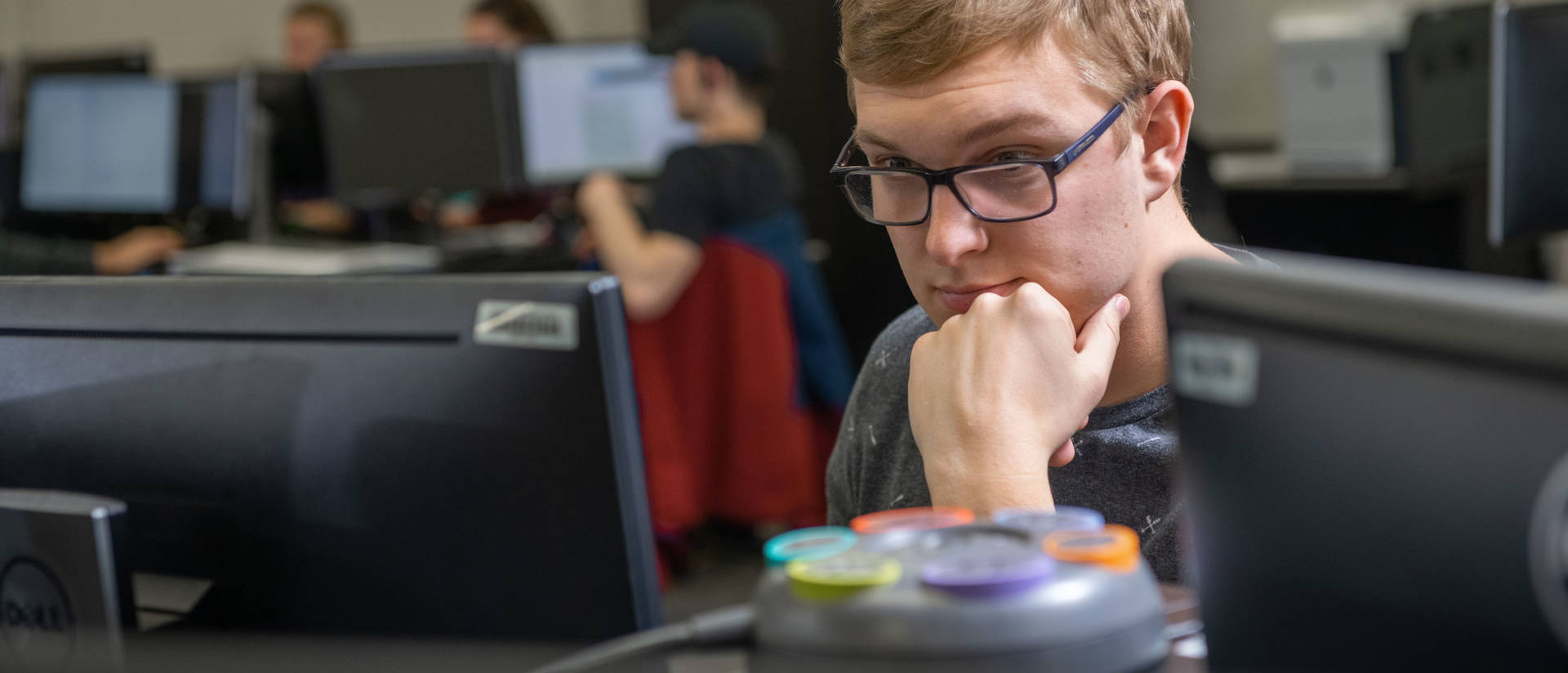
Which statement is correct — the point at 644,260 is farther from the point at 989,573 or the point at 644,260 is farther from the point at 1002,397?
the point at 989,573

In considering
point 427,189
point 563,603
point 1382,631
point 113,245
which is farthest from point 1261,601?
point 113,245

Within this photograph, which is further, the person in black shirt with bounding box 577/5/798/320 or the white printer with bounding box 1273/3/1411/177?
the white printer with bounding box 1273/3/1411/177

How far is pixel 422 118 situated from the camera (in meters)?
3.54

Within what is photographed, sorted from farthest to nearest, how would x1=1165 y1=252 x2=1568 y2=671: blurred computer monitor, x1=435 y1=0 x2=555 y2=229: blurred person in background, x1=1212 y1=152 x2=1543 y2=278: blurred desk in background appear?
x1=435 y1=0 x2=555 y2=229: blurred person in background, x1=1212 y1=152 x2=1543 y2=278: blurred desk in background, x1=1165 y1=252 x2=1568 y2=671: blurred computer monitor

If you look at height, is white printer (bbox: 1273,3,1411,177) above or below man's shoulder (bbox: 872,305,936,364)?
above

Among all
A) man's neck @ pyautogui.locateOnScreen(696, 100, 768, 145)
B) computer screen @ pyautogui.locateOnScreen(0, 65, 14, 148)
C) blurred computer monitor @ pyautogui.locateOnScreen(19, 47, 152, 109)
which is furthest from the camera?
computer screen @ pyautogui.locateOnScreen(0, 65, 14, 148)

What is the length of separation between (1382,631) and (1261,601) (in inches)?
2.0

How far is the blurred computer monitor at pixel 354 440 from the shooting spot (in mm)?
703

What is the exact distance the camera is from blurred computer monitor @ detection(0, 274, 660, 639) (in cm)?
70

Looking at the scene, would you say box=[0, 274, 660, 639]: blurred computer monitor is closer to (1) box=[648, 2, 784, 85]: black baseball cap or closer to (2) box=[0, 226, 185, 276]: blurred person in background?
(1) box=[648, 2, 784, 85]: black baseball cap

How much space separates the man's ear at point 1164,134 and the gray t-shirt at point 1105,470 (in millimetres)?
93

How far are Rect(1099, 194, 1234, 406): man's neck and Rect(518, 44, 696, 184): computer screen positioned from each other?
2.63 meters

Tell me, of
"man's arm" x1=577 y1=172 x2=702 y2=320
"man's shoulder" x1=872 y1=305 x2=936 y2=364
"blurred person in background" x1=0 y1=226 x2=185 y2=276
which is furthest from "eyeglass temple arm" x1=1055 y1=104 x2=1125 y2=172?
"blurred person in background" x1=0 y1=226 x2=185 y2=276

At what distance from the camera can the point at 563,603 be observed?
722mm
